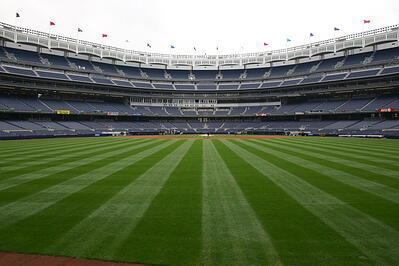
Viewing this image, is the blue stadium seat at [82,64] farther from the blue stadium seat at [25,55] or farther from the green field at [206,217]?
the green field at [206,217]

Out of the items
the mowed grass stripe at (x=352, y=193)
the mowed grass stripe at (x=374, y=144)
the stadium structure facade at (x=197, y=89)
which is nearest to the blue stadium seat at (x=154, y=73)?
the stadium structure facade at (x=197, y=89)

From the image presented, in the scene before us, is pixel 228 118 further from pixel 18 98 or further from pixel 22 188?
pixel 22 188

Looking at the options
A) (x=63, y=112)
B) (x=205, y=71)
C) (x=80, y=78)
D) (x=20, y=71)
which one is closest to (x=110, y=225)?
(x=63, y=112)

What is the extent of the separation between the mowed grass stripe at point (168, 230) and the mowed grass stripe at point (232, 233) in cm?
22

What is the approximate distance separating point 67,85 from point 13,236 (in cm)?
6625

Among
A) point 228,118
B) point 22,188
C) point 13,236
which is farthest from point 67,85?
point 13,236

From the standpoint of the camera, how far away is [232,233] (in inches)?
185

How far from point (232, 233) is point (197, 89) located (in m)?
75.7

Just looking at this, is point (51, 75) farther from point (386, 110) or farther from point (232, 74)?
point (386, 110)

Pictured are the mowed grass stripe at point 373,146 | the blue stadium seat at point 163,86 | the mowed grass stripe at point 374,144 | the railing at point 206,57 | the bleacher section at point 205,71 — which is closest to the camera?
the mowed grass stripe at point 373,146

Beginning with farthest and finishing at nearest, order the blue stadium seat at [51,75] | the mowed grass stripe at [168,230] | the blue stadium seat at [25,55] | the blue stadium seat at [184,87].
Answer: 1. the blue stadium seat at [184,87]
2. the blue stadium seat at [25,55]
3. the blue stadium seat at [51,75]
4. the mowed grass stripe at [168,230]

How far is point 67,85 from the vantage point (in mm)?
60344

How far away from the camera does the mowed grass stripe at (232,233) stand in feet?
12.5

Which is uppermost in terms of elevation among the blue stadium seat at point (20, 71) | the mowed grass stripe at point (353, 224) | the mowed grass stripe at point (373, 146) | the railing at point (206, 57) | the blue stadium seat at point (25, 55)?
the railing at point (206, 57)
